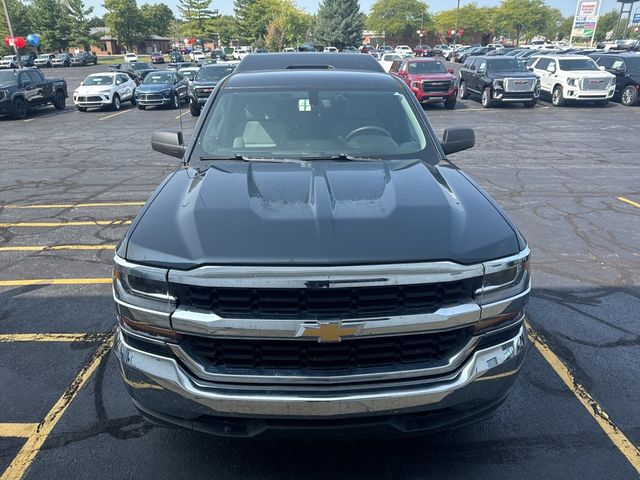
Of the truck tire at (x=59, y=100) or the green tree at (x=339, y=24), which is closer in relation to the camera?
the truck tire at (x=59, y=100)

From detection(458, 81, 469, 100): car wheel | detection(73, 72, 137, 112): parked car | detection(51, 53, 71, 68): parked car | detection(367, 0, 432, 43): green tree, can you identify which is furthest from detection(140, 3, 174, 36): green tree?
detection(458, 81, 469, 100): car wheel

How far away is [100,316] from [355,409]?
3017 mm

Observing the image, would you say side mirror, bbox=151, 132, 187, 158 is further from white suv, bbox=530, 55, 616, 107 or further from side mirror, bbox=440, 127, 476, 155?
white suv, bbox=530, 55, 616, 107

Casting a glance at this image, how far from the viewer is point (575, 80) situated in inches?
739

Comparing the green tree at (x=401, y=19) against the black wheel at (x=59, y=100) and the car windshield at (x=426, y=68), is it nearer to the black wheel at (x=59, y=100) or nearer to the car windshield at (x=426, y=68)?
the car windshield at (x=426, y=68)

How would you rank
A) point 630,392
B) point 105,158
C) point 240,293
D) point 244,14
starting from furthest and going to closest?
1. point 244,14
2. point 105,158
3. point 630,392
4. point 240,293

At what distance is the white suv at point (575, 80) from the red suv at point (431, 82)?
4.20 meters

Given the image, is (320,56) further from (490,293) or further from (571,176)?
(571,176)

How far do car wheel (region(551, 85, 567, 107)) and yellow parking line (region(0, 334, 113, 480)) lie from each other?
20418 millimetres

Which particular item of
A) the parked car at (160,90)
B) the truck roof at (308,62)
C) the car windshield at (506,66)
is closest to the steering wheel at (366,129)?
the truck roof at (308,62)

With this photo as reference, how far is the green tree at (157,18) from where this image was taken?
90.2m

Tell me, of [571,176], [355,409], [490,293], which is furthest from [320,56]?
[571,176]

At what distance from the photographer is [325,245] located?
2084 mm

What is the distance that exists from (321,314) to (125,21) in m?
95.5
